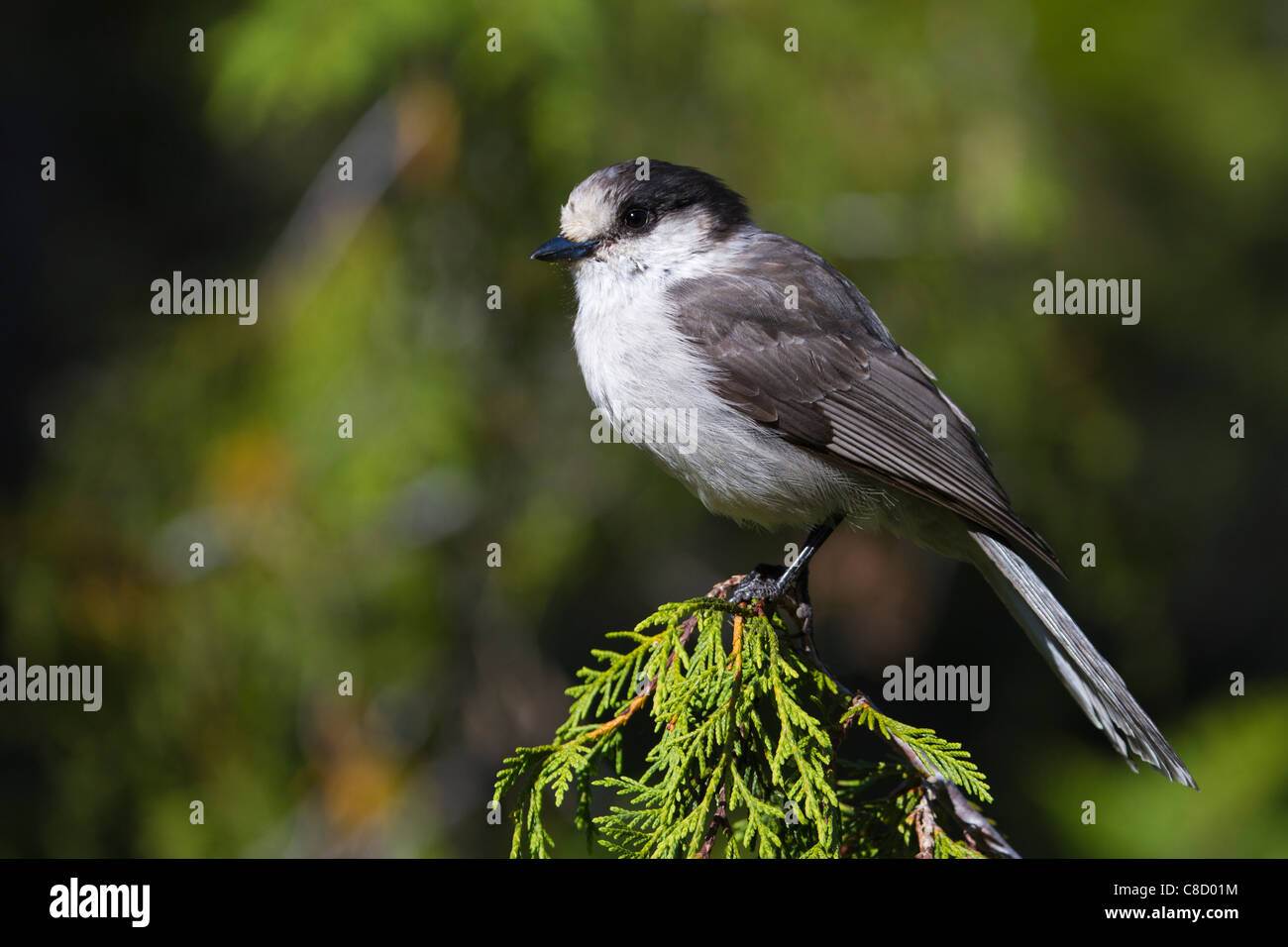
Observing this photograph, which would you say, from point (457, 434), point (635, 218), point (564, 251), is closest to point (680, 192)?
point (635, 218)

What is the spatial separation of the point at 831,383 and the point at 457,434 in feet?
5.99

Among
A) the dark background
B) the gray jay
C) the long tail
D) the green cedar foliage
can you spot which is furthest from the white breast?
the dark background

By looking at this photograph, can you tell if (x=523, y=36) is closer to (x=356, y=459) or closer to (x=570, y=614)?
(x=356, y=459)

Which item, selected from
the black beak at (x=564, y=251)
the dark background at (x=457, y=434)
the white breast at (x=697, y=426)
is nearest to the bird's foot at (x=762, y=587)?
the white breast at (x=697, y=426)

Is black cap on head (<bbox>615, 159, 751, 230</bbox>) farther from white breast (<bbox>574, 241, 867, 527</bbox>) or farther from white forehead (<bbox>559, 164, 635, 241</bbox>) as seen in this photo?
white breast (<bbox>574, 241, 867, 527</bbox>)

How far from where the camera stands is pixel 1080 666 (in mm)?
3264

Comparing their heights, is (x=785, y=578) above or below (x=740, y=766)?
above

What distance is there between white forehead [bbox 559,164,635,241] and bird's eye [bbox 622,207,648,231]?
39 mm

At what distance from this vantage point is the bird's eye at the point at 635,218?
373cm

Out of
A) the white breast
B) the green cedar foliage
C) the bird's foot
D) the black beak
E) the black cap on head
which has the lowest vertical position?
the green cedar foliage

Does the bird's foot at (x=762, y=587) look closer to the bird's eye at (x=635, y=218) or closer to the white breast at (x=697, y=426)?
the white breast at (x=697, y=426)

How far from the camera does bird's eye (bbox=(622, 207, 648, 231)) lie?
373cm

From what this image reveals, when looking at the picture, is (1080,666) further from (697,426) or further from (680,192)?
(680,192)

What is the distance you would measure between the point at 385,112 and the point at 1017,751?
427 cm
